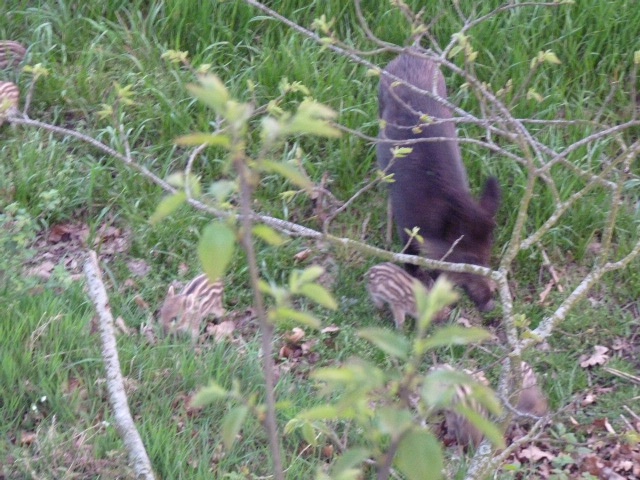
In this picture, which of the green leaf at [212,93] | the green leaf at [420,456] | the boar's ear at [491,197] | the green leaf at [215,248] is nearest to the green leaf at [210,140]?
the green leaf at [212,93]

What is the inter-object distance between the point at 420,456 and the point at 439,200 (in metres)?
3.62

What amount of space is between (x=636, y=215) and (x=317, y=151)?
2097 mm

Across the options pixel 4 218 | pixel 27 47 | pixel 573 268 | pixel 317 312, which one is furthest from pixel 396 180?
pixel 27 47

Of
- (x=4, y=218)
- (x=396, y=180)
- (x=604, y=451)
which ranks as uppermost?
(x=396, y=180)

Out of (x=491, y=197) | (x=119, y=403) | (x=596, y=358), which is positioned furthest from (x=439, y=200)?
(x=119, y=403)

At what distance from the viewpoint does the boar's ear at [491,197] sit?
504 cm

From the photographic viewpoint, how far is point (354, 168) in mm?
5711

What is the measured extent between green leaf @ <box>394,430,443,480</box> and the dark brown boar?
3.52m

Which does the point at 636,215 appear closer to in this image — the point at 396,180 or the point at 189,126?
the point at 396,180

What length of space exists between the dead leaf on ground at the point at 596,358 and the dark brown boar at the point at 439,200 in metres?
0.61

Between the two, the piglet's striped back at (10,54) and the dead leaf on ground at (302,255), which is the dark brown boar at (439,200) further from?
the piglet's striped back at (10,54)

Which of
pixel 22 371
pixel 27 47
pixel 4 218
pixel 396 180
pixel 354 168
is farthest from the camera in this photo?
pixel 27 47

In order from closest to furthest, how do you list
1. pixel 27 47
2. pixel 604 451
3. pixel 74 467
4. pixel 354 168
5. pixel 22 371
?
pixel 74 467, pixel 22 371, pixel 604 451, pixel 354 168, pixel 27 47

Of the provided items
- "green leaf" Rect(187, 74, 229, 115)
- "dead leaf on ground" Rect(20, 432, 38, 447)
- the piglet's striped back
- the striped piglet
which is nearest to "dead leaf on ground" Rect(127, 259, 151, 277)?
the striped piglet
